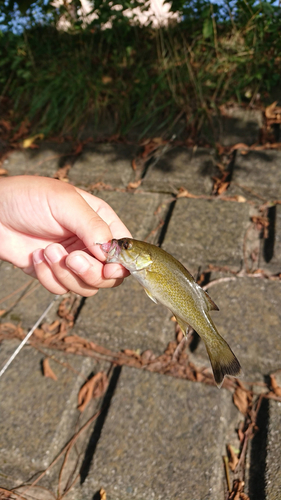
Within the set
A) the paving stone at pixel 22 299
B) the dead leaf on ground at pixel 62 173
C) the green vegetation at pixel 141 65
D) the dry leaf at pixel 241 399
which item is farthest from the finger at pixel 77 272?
the green vegetation at pixel 141 65

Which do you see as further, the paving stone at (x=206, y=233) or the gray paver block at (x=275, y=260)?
the paving stone at (x=206, y=233)

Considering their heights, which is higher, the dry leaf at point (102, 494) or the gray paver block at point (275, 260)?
the gray paver block at point (275, 260)

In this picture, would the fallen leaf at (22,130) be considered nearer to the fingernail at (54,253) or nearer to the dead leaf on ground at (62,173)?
the dead leaf on ground at (62,173)

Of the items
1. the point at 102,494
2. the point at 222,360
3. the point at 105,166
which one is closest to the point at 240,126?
the point at 105,166

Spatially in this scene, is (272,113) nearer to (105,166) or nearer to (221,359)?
(105,166)

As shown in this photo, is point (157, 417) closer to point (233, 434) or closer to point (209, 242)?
point (233, 434)

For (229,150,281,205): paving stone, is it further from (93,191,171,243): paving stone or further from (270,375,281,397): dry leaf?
(270,375,281,397): dry leaf

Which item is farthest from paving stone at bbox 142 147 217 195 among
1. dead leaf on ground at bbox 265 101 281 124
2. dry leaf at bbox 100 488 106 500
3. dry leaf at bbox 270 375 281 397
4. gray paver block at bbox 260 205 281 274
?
dry leaf at bbox 100 488 106 500
